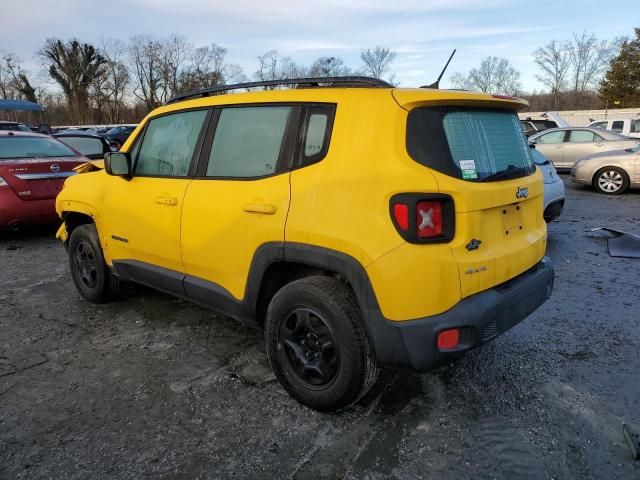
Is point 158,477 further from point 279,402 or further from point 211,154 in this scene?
point 211,154

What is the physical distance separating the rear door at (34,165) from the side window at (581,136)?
13.0m

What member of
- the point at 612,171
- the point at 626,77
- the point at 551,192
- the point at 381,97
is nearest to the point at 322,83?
the point at 381,97

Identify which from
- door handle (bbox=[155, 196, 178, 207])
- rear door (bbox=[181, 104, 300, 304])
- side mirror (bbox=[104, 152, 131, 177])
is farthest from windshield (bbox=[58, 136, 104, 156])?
rear door (bbox=[181, 104, 300, 304])

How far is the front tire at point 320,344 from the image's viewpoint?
98.7 inches

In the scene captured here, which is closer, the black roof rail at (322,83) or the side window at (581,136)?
the black roof rail at (322,83)

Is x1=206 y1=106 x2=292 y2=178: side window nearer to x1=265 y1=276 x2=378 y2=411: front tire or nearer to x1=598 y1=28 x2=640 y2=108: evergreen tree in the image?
x1=265 y1=276 x2=378 y2=411: front tire

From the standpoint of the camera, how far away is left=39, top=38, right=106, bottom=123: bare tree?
190 ft

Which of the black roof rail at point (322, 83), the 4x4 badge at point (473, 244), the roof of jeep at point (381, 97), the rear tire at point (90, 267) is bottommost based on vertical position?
the rear tire at point (90, 267)

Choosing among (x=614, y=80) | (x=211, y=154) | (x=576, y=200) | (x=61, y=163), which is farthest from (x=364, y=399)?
(x=614, y=80)

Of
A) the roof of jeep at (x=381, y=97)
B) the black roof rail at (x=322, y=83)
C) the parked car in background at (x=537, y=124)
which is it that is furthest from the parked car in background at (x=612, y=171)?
the black roof rail at (x=322, y=83)

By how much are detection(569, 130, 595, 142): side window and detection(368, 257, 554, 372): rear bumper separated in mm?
13550

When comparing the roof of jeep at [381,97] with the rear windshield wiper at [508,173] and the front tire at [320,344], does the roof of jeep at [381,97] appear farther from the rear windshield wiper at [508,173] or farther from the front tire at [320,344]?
the front tire at [320,344]

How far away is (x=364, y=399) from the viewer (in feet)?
9.58

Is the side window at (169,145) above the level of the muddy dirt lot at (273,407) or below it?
above
